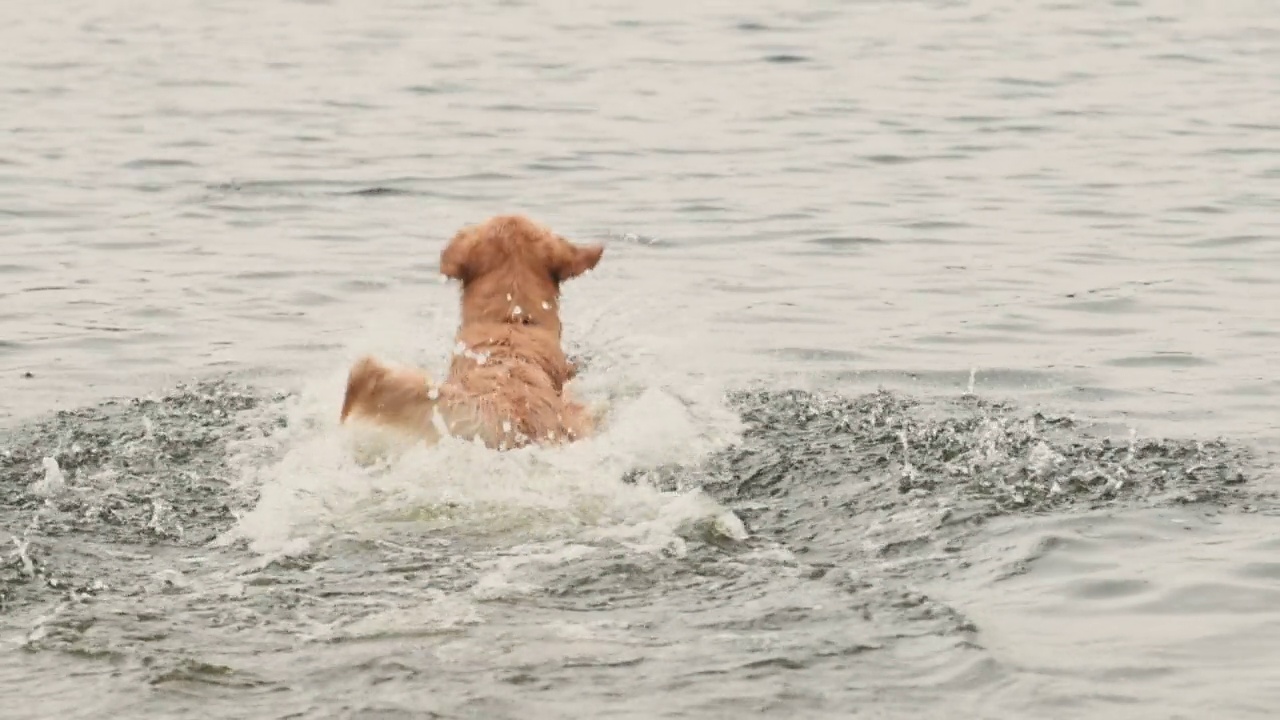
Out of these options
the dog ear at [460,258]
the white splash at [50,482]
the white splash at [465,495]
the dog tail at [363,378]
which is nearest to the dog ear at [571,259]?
the dog ear at [460,258]

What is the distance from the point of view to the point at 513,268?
865cm

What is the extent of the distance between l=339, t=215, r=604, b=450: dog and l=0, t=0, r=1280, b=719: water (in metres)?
0.18

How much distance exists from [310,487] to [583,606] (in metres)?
1.67

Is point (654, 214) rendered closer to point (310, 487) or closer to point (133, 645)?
point (310, 487)

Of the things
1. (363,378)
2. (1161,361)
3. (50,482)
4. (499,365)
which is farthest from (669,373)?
(50,482)

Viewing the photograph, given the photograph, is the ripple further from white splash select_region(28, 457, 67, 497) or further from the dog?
white splash select_region(28, 457, 67, 497)

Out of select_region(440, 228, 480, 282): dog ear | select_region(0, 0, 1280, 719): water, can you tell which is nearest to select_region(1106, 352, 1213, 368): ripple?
select_region(0, 0, 1280, 719): water

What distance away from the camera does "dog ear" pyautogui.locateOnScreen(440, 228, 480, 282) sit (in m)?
8.71

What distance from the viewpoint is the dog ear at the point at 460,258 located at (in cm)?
→ 871

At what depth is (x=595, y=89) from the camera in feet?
61.1

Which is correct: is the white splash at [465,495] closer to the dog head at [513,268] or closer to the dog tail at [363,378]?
the dog tail at [363,378]

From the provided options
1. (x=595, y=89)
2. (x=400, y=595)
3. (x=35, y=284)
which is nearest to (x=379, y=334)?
(x=35, y=284)

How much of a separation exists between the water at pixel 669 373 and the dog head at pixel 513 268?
69 centimetres

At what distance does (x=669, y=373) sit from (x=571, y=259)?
58.0 inches
